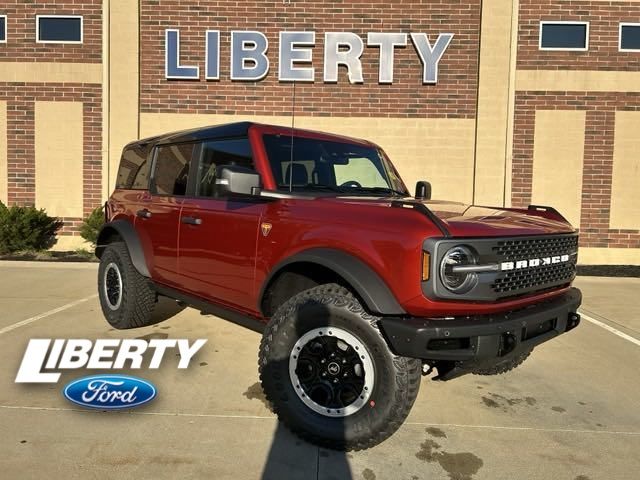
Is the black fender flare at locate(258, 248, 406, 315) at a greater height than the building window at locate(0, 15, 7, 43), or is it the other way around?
the building window at locate(0, 15, 7, 43)

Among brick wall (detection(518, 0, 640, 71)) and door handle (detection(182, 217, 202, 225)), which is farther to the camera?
brick wall (detection(518, 0, 640, 71))

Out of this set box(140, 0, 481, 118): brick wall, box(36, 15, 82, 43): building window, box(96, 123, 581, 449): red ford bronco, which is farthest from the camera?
box(36, 15, 82, 43): building window

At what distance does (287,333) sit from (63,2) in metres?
11.4

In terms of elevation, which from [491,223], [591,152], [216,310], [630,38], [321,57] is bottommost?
[216,310]

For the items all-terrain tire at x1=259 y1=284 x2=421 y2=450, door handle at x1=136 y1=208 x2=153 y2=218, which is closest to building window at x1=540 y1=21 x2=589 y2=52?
door handle at x1=136 y1=208 x2=153 y2=218

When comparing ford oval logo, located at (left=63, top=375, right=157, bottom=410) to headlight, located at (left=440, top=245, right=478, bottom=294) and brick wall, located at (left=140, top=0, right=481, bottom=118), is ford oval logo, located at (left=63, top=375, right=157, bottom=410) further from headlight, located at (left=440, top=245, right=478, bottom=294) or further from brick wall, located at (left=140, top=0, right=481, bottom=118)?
brick wall, located at (left=140, top=0, right=481, bottom=118)

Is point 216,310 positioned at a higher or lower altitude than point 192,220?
lower

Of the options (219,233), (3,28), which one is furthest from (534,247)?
(3,28)

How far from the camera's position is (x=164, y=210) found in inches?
161

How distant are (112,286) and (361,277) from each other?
10.9 feet

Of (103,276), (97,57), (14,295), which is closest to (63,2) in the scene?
(97,57)

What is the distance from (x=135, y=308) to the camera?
14.9 ft

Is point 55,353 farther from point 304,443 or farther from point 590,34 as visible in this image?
point 590,34

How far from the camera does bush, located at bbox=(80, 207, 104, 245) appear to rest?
10.1m
